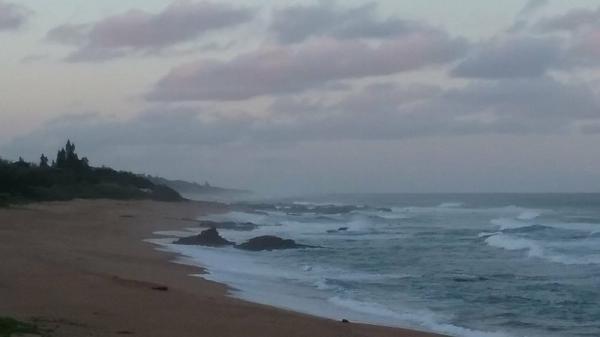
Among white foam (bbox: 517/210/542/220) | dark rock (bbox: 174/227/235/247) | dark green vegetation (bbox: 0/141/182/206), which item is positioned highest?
dark green vegetation (bbox: 0/141/182/206)

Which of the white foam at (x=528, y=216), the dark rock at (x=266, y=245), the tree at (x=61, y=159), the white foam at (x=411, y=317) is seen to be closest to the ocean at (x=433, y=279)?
the white foam at (x=411, y=317)

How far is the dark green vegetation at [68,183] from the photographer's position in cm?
5206

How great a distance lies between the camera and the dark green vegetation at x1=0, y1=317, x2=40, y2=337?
10.4 m

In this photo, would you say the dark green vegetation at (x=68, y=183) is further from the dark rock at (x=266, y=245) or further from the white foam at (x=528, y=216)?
the white foam at (x=528, y=216)

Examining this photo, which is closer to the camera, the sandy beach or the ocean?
the sandy beach

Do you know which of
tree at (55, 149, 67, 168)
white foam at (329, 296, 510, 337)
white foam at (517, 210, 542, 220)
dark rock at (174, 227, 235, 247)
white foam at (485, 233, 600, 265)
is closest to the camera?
white foam at (329, 296, 510, 337)

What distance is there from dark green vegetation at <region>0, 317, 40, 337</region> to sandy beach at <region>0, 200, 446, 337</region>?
0.73 ft

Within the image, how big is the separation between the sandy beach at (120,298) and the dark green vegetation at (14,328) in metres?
0.22

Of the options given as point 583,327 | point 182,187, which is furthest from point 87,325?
point 182,187

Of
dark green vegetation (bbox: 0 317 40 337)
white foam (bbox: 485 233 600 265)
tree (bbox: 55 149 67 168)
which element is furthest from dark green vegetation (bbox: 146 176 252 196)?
dark green vegetation (bbox: 0 317 40 337)

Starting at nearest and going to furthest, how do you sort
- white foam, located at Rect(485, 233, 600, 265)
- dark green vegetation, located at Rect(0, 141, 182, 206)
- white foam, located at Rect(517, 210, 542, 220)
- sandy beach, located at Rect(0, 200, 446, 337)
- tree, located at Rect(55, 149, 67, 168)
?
1. sandy beach, located at Rect(0, 200, 446, 337)
2. white foam, located at Rect(485, 233, 600, 265)
3. dark green vegetation, located at Rect(0, 141, 182, 206)
4. white foam, located at Rect(517, 210, 542, 220)
5. tree, located at Rect(55, 149, 67, 168)

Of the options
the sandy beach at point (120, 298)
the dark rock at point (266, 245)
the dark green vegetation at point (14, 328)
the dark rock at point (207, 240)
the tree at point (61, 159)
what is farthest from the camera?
the tree at point (61, 159)

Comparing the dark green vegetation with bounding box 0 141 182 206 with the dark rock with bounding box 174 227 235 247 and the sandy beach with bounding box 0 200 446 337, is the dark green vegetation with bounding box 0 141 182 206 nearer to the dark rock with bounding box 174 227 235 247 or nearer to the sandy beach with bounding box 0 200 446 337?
the dark rock with bounding box 174 227 235 247

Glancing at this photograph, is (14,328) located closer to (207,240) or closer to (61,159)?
(207,240)
